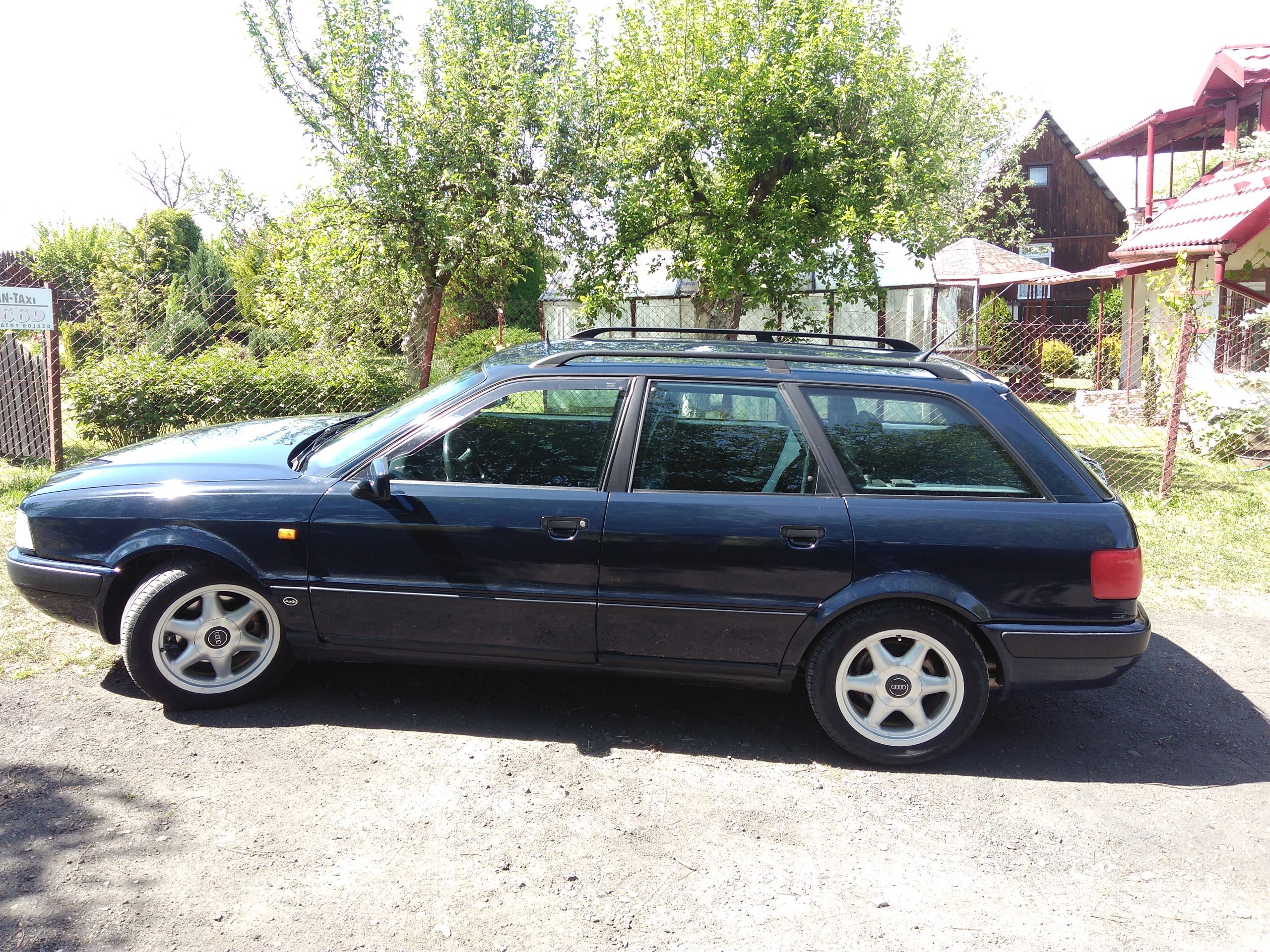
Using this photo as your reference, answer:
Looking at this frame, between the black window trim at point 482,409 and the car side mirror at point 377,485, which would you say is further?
the black window trim at point 482,409

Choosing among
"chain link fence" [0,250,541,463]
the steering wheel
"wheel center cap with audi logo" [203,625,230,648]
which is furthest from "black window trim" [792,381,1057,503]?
"chain link fence" [0,250,541,463]

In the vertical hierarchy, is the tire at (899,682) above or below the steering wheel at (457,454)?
below

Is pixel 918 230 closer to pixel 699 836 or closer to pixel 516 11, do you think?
pixel 699 836

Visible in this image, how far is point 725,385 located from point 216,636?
2.44 meters

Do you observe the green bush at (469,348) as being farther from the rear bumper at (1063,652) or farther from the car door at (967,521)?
the rear bumper at (1063,652)

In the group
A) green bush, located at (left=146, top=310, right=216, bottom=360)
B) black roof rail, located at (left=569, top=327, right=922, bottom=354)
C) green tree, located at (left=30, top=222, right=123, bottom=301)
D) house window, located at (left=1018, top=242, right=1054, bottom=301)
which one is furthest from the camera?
house window, located at (left=1018, top=242, right=1054, bottom=301)

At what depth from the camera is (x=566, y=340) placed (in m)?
4.74

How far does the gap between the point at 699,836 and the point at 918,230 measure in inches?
356

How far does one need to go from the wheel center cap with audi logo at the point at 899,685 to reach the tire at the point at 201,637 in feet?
8.37

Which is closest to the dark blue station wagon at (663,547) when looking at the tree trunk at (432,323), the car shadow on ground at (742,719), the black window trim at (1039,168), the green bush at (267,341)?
the car shadow on ground at (742,719)

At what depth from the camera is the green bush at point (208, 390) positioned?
10203 mm

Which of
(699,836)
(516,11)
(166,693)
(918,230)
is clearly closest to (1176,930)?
(699,836)

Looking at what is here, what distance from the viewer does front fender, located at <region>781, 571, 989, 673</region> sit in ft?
12.3

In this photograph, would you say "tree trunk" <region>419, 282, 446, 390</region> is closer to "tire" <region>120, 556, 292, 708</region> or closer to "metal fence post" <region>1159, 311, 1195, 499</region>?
"tire" <region>120, 556, 292, 708</region>
